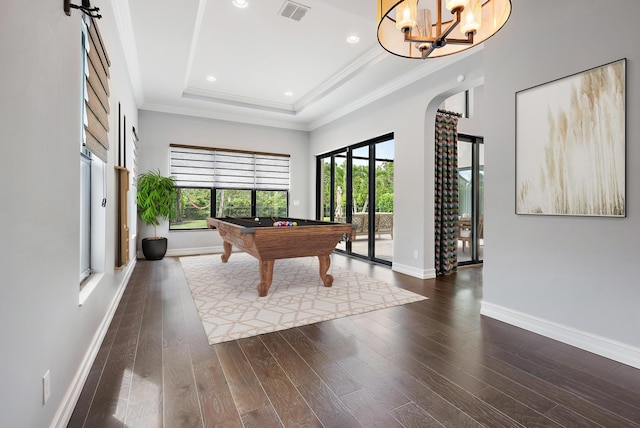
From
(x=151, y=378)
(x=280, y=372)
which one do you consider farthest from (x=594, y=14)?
(x=151, y=378)

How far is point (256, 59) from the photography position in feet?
14.6

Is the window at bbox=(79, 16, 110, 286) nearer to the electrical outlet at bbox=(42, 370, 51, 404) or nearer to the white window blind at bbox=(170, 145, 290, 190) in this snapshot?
the electrical outlet at bbox=(42, 370, 51, 404)

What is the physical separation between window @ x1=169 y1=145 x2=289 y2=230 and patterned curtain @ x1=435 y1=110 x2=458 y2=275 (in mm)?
3808

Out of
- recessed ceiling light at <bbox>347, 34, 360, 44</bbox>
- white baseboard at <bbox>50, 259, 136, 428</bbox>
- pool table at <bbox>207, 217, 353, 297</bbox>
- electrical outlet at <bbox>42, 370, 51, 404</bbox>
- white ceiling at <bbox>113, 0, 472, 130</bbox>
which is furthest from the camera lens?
recessed ceiling light at <bbox>347, 34, 360, 44</bbox>

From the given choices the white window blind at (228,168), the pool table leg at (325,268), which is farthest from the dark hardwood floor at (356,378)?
the white window blind at (228,168)

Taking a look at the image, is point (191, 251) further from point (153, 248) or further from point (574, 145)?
point (574, 145)

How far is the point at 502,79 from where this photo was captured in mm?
2920

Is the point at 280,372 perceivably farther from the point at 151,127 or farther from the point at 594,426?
the point at 151,127

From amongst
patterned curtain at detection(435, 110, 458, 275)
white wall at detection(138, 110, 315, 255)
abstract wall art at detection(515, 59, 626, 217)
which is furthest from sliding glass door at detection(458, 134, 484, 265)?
white wall at detection(138, 110, 315, 255)

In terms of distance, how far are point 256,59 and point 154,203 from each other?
3133 mm

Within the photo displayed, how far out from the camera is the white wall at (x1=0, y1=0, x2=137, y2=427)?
1.04 metres

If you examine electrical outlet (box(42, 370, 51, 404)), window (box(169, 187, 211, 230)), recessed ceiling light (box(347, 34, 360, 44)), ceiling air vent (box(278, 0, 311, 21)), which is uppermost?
recessed ceiling light (box(347, 34, 360, 44))

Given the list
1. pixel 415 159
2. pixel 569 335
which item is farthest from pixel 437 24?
pixel 415 159

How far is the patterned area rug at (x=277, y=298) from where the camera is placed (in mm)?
2791
